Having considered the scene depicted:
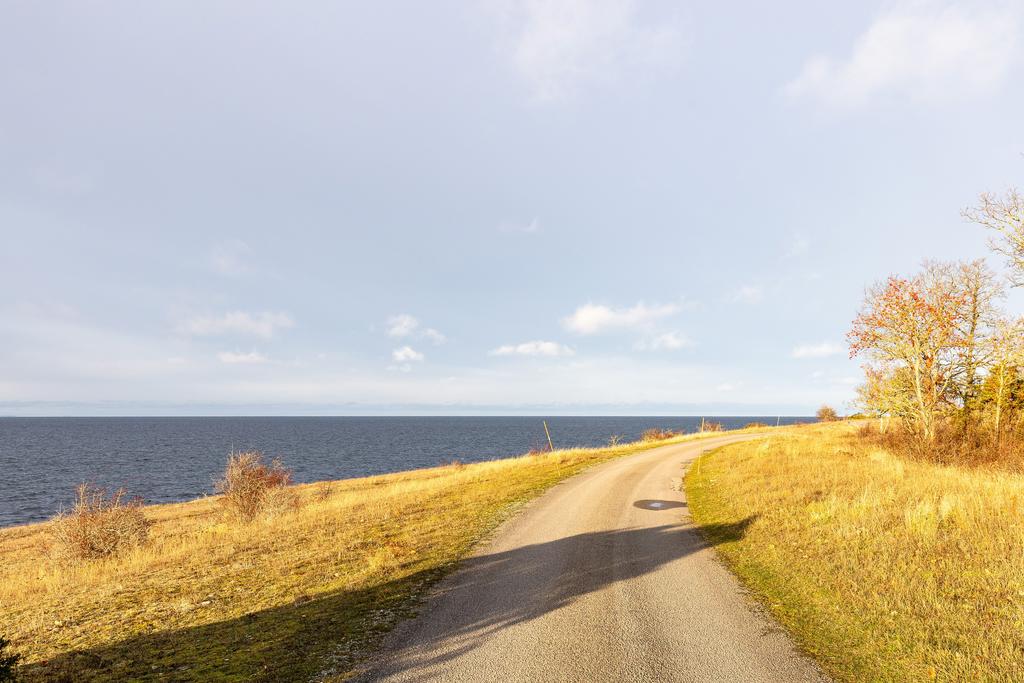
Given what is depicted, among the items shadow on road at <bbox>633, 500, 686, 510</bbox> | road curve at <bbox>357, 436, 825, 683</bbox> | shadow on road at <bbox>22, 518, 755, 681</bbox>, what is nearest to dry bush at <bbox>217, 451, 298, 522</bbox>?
road curve at <bbox>357, 436, 825, 683</bbox>

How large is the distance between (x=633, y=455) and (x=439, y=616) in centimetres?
2917

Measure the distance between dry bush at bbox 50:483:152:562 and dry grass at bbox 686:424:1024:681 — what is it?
78.3 feet

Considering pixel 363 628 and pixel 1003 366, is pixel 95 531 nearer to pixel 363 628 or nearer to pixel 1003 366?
pixel 363 628

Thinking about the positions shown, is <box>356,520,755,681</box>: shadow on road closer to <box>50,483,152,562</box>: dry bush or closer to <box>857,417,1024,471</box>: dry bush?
<box>857,417,1024,471</box>: dry bush

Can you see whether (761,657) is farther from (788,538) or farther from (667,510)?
(667,510)

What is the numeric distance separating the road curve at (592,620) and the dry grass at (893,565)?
0.94 m

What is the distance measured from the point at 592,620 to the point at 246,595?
25.4ft

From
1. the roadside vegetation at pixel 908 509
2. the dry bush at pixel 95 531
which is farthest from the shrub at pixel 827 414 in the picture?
the dry bush at pixel 95 531

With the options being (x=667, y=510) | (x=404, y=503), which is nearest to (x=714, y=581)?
(x=667, y=510)

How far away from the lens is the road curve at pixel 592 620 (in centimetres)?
683

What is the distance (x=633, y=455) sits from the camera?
35719 mm

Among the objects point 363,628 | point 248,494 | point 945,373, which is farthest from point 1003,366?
point 248,494

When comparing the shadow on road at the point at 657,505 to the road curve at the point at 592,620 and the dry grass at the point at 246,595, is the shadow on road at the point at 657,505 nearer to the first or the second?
the road curve at the point at 592,620

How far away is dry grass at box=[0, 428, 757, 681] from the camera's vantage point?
24.7ft
